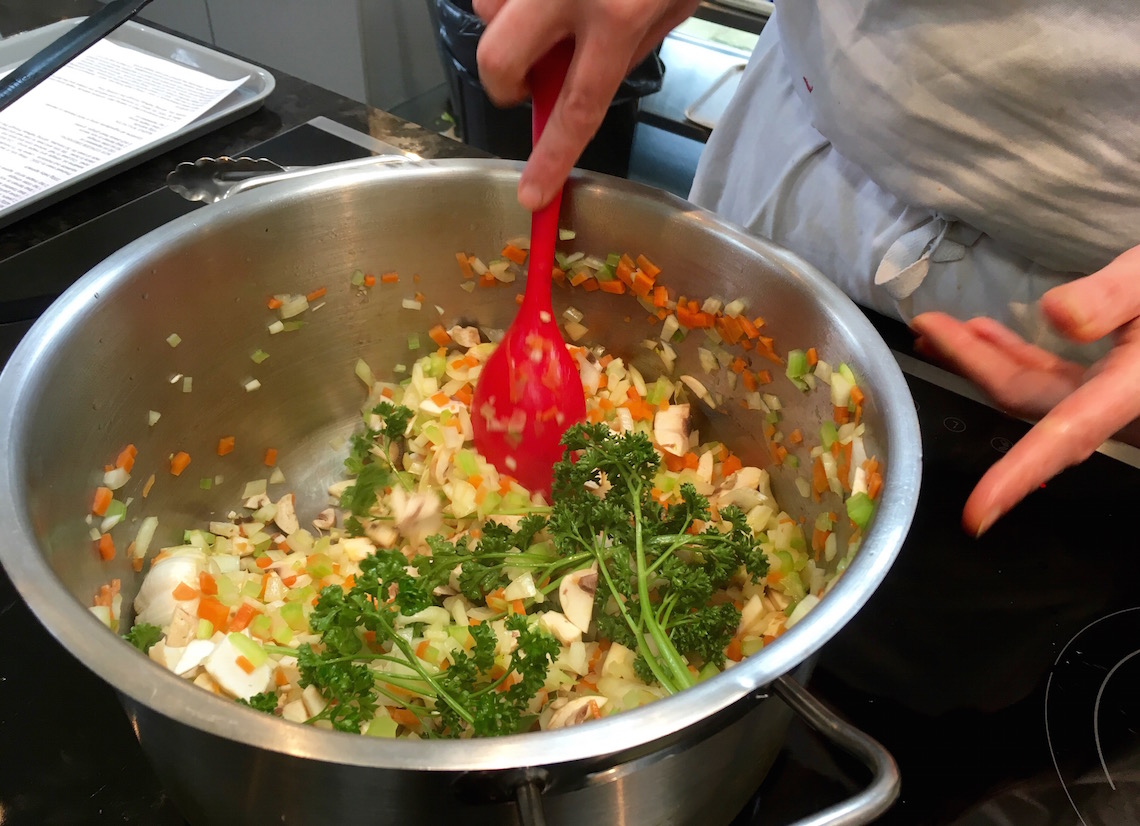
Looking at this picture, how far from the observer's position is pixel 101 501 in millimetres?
781

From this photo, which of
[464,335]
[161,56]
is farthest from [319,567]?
[161,56]

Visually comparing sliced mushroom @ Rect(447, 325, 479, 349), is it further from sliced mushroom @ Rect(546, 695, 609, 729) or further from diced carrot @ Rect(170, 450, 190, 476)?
sliced mushroom @ Rect(546, 695, 609, 729)

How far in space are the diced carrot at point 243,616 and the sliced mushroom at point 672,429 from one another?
48 centimetres

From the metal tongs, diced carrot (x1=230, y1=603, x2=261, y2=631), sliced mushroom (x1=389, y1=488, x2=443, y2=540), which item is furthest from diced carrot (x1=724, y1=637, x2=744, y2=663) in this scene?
the metal tongs

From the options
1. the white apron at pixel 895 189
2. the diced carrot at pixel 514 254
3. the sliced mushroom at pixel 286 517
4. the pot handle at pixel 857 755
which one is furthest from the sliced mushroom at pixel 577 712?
the white apron at pixel 895 189

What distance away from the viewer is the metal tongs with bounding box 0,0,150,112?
1.03m

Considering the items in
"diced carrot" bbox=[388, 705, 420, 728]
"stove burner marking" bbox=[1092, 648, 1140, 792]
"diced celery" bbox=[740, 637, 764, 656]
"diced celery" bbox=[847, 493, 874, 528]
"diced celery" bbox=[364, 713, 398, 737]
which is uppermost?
"diced celery" bbox=[847, 493, 874, 528]

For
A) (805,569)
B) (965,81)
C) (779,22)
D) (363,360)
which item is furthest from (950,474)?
(363,360)

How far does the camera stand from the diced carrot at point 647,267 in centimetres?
96

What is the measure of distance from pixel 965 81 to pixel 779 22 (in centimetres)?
28

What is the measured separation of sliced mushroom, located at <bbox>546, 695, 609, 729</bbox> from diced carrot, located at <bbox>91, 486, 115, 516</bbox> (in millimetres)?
462

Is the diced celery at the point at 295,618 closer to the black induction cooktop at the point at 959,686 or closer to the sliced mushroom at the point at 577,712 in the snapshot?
the black induction cooktop at the point at 959,686

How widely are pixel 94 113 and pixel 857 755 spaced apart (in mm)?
1428

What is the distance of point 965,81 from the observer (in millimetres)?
867
